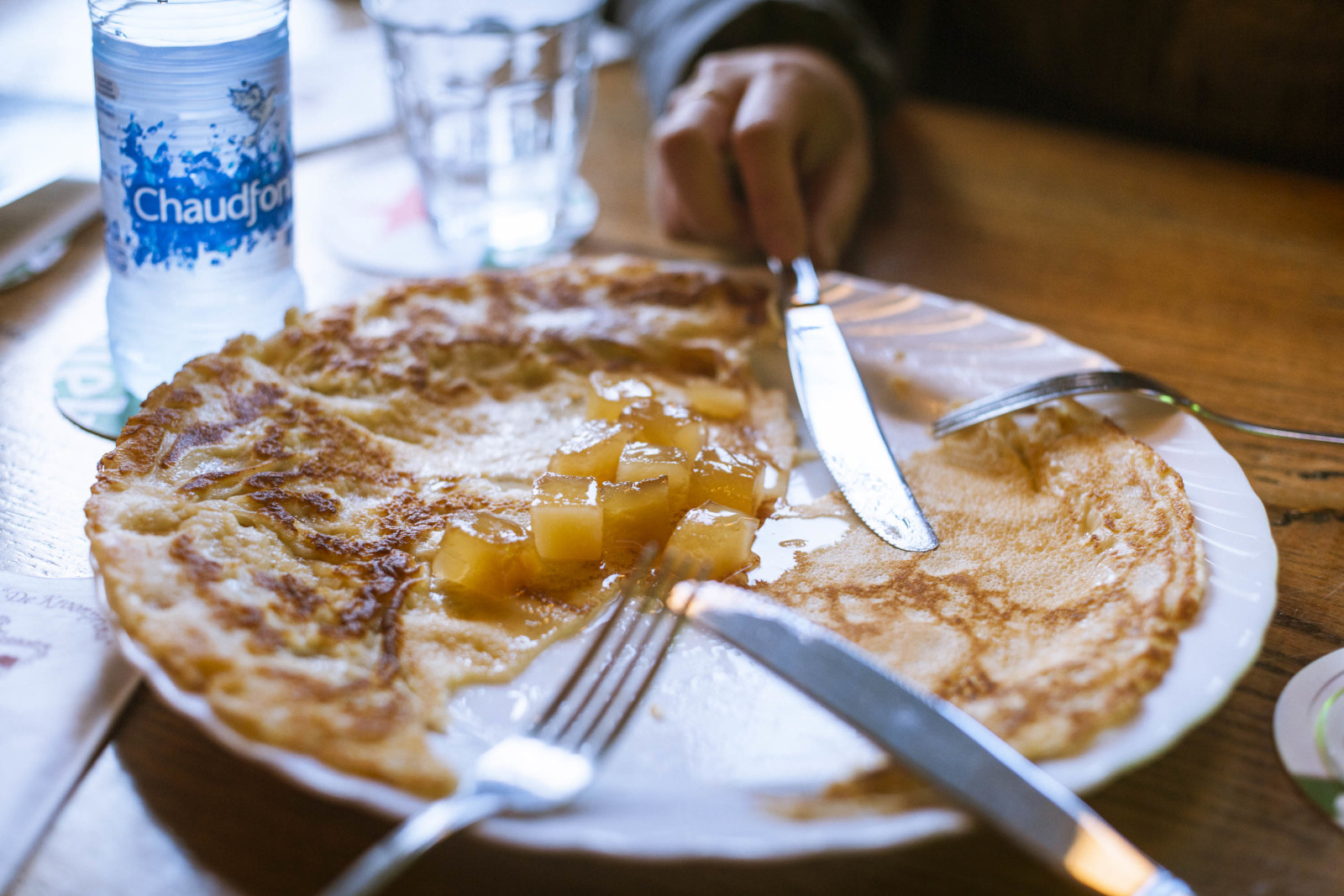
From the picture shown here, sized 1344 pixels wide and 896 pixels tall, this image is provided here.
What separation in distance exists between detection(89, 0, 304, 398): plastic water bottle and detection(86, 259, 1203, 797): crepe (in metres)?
0.13

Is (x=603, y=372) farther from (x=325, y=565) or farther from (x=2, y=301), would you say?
(x=2, y=301)

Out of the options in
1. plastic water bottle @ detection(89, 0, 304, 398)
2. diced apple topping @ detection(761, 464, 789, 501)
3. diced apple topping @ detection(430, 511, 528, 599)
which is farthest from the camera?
diced apple topping @ detection(761, 464, 789, 501)

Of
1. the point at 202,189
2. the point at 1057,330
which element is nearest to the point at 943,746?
the point at 202,189

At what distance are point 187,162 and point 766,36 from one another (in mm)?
1541

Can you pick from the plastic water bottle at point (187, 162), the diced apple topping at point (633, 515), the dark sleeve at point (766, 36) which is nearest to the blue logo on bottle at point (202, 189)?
the plastic water bottle at point (187, 162)

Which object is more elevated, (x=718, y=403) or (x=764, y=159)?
(x=764, y=159)

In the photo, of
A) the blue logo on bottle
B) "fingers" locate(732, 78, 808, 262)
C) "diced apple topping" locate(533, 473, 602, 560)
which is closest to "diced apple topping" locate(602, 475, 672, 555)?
"diced apple topping" locate(533, 473, 602, 560)

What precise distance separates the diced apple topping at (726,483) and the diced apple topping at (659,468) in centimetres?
2

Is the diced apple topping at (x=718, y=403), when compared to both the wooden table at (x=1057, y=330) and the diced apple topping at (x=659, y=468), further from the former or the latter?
the wooden table at (x=1057, y=330)

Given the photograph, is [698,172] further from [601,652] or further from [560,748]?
[560,748]

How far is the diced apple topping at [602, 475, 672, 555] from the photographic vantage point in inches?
45.2

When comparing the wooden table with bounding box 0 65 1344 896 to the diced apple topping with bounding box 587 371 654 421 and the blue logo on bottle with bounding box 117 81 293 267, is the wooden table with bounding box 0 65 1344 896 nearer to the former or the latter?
the blue logo on bottle with bounding box 117 81 293 267

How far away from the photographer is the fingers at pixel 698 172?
1822 mm

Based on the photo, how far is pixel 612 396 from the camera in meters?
1.36
